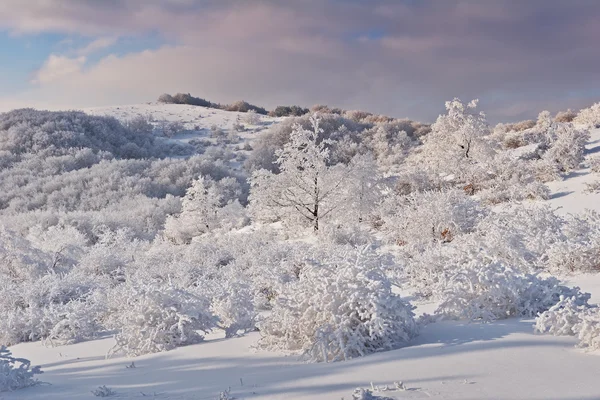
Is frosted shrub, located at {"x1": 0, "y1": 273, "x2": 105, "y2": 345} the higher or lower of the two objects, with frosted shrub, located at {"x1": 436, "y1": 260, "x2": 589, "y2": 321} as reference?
lower

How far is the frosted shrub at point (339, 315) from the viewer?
4324 millimetres

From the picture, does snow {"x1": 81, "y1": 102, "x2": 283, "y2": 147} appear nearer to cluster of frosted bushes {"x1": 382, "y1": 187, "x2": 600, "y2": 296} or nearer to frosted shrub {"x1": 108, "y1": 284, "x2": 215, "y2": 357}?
cluster of frosted bushes {"x1": 382, "y1": 187, "x2": 600, "y2": 296}

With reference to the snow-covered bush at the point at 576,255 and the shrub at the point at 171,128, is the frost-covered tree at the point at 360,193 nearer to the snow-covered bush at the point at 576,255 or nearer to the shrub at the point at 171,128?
the snow-covered bush at the point at 576,255

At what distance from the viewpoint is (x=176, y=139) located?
39.4m

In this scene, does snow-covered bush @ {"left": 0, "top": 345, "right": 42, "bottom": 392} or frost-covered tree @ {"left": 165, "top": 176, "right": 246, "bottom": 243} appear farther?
frost-covered tree @ {"left": 165, "top": 176, "right": 246, "bottom": 243}

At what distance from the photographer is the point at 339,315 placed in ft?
14.5

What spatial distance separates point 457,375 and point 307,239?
10461mm

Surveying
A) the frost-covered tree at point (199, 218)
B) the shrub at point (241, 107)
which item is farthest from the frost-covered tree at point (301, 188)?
the shrub at point (241, 107)

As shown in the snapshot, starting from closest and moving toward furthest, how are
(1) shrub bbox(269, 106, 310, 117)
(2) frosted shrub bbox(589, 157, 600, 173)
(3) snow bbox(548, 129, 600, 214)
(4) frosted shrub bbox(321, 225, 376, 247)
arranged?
(3) snow bbox(548, 129, 600, 214) → (4) frosted shrub bbox(321, 225, 376, 247) → (2) frosted shrub bbox(589, 157, 600, 173) → (1) shrub bbox(269, 106, 310, 117)

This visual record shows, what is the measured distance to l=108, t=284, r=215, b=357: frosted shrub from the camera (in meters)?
5.46

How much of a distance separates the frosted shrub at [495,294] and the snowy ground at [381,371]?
157 millimetres

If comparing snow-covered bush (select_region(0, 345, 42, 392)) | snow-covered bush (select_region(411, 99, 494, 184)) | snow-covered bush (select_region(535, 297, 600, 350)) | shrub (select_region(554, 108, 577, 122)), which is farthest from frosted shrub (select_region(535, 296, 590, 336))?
shrub (select_region(554, 108, 577, 122))

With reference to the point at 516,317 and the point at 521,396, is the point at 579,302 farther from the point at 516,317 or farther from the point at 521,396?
the point at 521,396

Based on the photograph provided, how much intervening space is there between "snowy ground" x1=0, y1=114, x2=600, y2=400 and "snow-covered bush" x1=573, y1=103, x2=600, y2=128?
1819 cm
